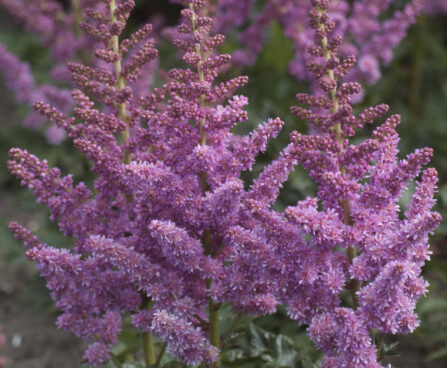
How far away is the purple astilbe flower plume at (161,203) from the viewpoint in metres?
1.96

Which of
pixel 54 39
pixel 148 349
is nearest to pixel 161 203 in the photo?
pixel 148 349

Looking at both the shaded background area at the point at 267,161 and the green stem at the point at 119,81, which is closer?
the green stem at the point at 119,81

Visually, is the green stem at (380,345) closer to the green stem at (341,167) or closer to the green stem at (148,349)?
the green stem at (341,167)

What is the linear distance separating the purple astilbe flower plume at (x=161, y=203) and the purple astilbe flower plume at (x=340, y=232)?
6 cm

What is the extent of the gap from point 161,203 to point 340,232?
1.63ft

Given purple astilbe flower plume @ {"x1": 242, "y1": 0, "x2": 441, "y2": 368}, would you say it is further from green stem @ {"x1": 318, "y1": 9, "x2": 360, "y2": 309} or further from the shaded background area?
the shaded background area

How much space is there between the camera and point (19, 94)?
450 cm

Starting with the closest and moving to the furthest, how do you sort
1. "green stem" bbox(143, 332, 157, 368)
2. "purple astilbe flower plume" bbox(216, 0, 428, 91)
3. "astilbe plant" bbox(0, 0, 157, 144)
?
"green stem" bbox(143, 332, 157, 368) < "purple astilbe flower plume" bbox(216, 0, 428, 91) < "astilbe plant" bbox(0, 0, 157, 144)

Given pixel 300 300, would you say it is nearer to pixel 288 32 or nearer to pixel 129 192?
pixel 129 192

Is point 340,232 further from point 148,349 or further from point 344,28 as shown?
point 344,28

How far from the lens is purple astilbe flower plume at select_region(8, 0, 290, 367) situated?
6.41 feet

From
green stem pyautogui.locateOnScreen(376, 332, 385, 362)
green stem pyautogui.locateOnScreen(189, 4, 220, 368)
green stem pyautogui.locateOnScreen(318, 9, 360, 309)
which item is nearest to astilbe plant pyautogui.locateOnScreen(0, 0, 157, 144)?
green stem pyautogui.locateOnScreen(189, 4, 220, 368)

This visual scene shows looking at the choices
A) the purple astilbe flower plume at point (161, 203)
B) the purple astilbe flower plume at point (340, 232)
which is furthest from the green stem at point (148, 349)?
the purple astilbe flower plume at point (340, 232)

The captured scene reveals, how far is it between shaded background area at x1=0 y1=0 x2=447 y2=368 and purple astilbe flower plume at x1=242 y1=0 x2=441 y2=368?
104 centimetres
